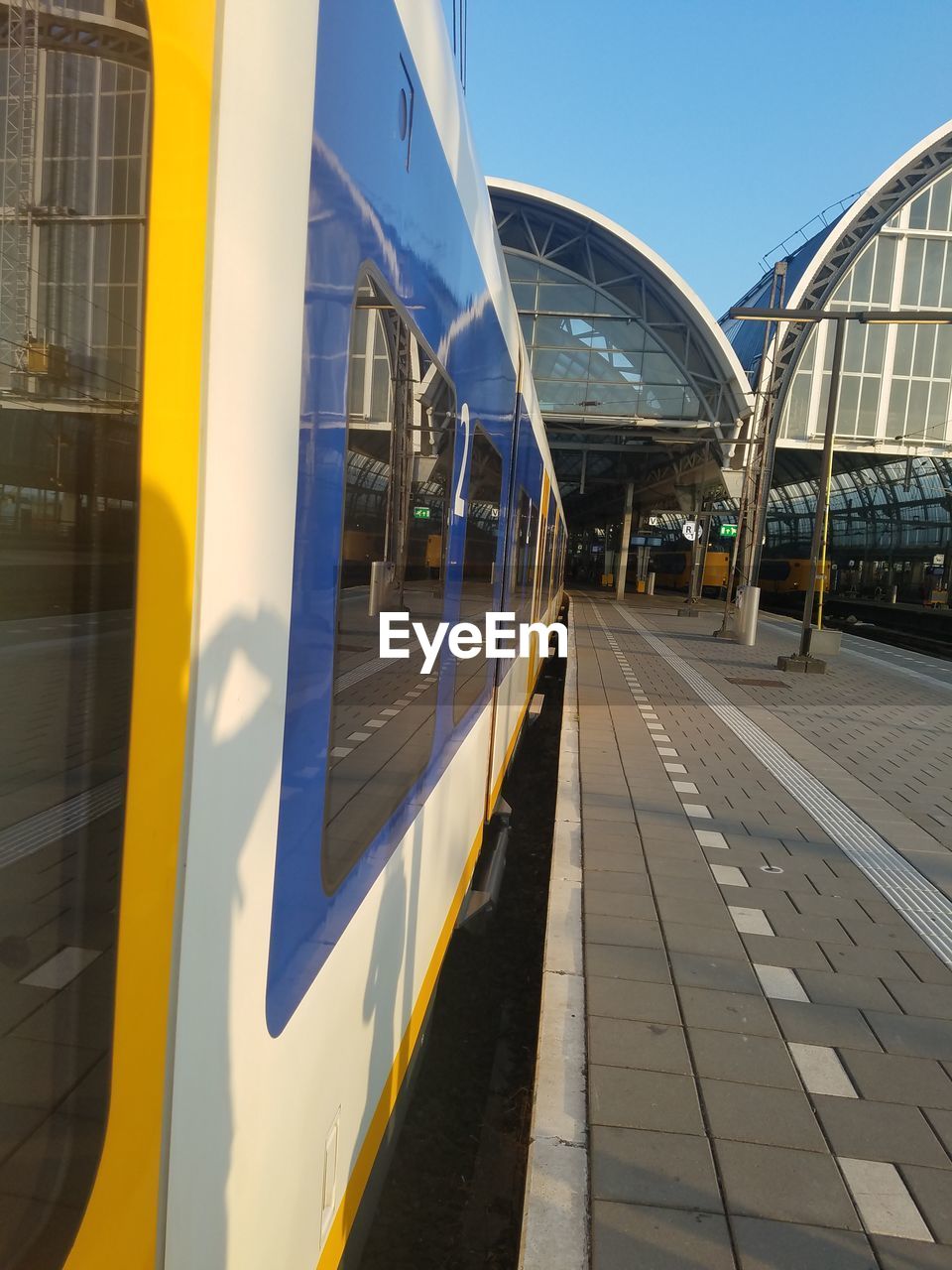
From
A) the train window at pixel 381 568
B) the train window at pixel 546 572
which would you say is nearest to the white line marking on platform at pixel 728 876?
the train window at pixel 381 568

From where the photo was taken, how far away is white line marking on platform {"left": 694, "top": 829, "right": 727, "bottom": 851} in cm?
575

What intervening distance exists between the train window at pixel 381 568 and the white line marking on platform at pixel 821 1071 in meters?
1.77

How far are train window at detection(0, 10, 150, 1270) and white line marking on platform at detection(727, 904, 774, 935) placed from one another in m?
3.96

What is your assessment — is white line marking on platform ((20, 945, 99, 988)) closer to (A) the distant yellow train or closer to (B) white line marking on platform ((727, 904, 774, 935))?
(B) white line marking on platform ((727, 904, 774, 935))

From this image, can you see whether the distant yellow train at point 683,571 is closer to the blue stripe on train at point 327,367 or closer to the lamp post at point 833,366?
the lamp post at point 833,366

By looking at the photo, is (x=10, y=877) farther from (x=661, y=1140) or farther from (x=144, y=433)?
(x=661, y=1140)

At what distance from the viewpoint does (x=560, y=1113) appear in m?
2.95

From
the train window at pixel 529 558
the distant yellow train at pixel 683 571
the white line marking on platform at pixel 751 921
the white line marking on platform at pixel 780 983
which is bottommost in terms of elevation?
the white line marking on platform at pixel 751 921

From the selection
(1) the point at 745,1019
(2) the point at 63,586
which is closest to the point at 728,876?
(1) the point at 745,1019

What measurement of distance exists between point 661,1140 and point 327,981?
1.69 meters

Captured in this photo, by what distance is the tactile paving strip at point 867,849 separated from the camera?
4.70 m

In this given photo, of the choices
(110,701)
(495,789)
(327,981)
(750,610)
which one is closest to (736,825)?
(495,789)

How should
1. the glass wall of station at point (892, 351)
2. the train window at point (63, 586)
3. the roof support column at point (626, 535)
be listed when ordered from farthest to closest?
1. the roof support column at point (626, 535)
2. the glass wall of station at point (892, 351)
3. the train window at point (63, 586)

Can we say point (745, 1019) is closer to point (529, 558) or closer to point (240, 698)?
point (240, 698)
